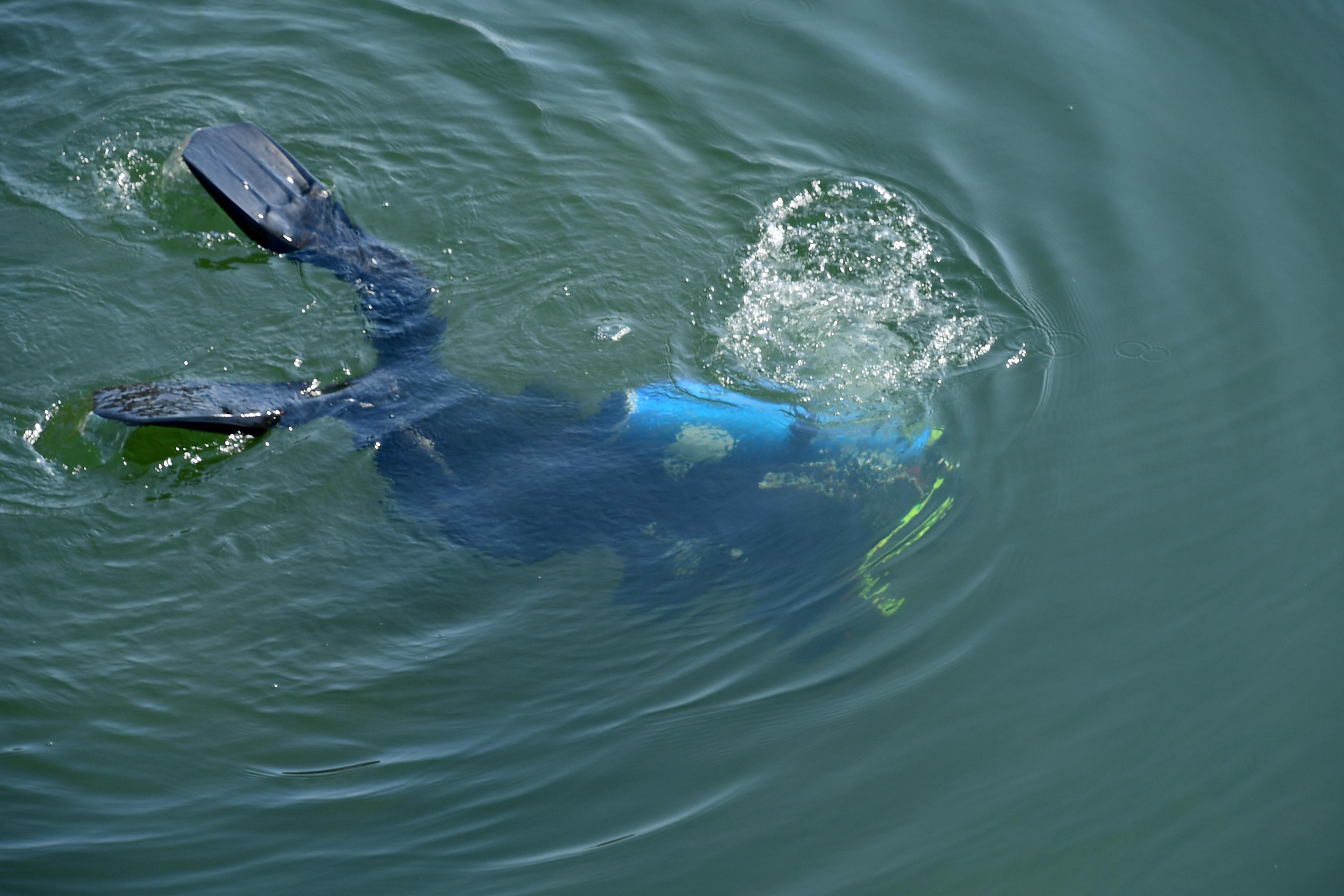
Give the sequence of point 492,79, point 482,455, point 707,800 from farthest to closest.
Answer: point 492,79, point 482,455, point 707,800

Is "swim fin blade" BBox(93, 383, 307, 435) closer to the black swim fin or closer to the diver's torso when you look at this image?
the diver's torso

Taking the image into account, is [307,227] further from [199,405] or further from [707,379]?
[707,379]

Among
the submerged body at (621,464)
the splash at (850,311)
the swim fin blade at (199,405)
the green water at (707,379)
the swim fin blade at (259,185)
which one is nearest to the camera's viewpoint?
the green water at (707,379)

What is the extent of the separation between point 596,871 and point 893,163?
4.67 meters

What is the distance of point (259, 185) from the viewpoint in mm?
5527

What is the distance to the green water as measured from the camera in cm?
438

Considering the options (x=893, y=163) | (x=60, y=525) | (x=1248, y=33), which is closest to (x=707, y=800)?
(x=60, y=525)

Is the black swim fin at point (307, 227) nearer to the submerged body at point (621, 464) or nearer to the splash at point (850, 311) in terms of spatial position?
the submerged body at point (621, 464)

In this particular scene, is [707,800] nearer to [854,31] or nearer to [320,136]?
[320,136]

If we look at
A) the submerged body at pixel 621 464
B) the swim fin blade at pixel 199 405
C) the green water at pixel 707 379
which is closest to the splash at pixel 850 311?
the green water at pixel 707 379

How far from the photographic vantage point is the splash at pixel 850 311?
566cm

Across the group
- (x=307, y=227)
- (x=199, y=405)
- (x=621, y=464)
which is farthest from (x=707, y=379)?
(x=199, y=405)

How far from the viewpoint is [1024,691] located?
4781 millimetres

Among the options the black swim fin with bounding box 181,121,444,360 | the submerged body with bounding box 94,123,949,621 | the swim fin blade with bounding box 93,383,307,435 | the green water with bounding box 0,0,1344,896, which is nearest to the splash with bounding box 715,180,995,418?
the green water with bounding box 0,0,1344,896
